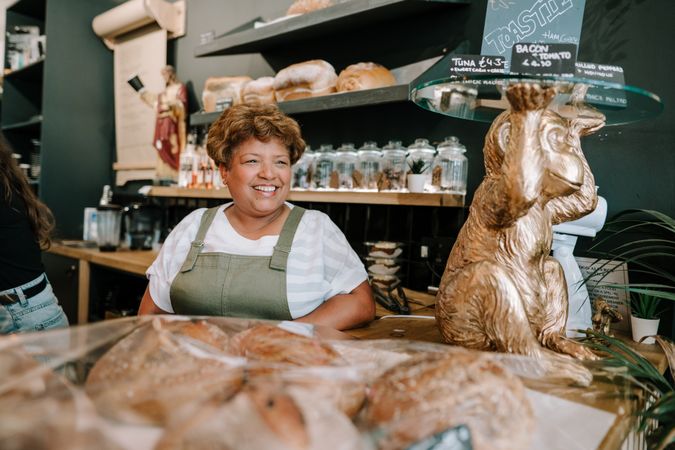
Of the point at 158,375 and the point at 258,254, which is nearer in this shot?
the point at 158,375

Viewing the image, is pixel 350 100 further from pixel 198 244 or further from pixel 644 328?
pixel 644 328

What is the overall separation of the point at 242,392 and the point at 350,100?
1.82 meters

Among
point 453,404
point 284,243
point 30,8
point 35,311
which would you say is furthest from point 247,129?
point 30,8

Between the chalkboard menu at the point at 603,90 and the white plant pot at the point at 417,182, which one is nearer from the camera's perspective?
the chalkboard menu at the point at 603,90

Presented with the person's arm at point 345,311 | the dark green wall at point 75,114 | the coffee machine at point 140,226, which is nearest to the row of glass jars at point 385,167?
the person's arm at point 345,311

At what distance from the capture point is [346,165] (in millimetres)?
2330

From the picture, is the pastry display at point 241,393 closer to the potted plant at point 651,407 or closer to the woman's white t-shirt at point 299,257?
the potted plant at point 651,407

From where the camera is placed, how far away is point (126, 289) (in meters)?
3.21

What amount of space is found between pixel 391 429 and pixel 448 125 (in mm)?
1911

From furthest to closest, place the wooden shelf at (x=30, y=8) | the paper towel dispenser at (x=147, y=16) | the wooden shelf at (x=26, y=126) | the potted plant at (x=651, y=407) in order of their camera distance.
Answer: the wooden shelf at (x=30, y=8)
the wooden shelf at (x=26, y=126)
the paper towel dispenser at (x=147, y=16)
the potted plant at (x=651, y=407)

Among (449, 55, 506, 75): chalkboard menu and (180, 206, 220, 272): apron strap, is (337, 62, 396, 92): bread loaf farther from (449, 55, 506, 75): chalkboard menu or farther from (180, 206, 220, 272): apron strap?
(449, 55, 506, 75): chalkboard menu

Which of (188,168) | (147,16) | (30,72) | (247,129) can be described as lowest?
(188,168)

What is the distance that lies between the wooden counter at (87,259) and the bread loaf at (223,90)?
1023 mm

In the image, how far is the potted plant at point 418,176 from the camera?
6.41ft
